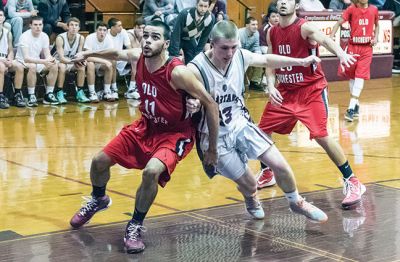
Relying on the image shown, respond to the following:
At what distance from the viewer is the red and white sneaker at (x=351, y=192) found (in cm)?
714

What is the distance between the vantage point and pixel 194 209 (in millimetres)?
7129

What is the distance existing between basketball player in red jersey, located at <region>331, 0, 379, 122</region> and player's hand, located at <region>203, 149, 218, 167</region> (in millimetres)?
7044

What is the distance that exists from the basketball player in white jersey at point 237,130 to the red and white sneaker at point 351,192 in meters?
0.72

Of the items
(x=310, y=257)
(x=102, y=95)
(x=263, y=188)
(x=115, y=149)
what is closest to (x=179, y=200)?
(x=263, y=188)

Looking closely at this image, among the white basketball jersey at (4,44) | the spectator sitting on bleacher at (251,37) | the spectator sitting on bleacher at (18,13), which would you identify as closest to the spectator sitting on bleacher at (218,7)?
the spectator sitting on bleacher at (251,37)

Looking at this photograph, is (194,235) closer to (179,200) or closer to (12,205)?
(179,200)

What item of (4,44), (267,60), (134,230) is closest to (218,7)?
(4,44)

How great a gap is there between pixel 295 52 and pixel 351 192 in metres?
1.45

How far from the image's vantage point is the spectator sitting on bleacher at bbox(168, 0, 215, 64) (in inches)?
457

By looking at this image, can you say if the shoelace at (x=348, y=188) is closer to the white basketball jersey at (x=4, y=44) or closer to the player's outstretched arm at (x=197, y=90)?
the player's outstretched arm at (x=197, y=90)

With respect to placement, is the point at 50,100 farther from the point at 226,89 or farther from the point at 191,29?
the point at 226,89

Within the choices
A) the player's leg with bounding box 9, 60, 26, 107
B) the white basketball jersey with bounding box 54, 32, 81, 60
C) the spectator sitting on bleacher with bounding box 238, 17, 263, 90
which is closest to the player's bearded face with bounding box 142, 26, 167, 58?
the player's leg with bounding box 9, 60, 26, 107

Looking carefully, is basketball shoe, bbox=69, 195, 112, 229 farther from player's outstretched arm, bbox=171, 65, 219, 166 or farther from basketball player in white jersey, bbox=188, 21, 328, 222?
player's outstretched arm, bbox=171, 65, 219, 166

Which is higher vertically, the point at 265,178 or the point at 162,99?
the point at 162,99
